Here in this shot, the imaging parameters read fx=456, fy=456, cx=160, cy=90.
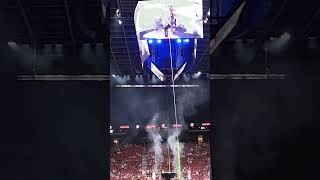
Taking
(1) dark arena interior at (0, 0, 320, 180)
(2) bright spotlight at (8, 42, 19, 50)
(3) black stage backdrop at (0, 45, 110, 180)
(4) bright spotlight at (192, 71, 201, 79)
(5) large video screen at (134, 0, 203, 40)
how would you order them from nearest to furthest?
(5) large video screen at (134, 0, 203, 40), (1) dark arena interior at (0, 0, 320, 180), (4) bright spotlight at (192, 71, 201, 79), (3) black stage backdrop at (0, 45, 110, 180), (2) bright spotlight at (8, 42, 19, 50)

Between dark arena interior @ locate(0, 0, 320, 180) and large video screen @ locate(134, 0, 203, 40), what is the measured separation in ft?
0.05

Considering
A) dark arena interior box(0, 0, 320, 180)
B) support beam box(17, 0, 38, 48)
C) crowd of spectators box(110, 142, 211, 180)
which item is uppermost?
support beam box(17, 0, 38, 48)

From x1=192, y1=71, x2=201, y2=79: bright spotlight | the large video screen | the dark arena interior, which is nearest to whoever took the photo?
the large video screen

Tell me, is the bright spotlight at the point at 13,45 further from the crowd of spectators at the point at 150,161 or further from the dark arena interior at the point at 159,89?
the crowd of spectators at the point at 150,161

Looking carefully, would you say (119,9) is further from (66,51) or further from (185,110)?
(185,110)

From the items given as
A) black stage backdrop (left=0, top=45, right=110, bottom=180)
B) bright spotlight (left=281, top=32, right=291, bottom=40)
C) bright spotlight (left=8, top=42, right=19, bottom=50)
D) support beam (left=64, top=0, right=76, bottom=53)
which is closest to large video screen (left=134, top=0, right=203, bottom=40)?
Result: support beam (left=64, top=0, right=76, bottom=53)

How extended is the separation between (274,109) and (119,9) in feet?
8.71

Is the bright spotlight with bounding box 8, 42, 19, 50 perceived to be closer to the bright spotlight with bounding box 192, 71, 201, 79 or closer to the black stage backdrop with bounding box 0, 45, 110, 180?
the black stage backdrop with bounding box 0, 45, 110, 180

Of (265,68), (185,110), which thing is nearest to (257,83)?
(265,68)

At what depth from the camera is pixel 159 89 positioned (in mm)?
6449

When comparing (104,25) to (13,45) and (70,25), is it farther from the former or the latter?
(13,45)

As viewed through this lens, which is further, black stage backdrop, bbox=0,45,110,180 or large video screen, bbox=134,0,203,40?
black stage backdrop, bbox=0,45,110,180

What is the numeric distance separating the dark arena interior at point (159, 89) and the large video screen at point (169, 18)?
1cm

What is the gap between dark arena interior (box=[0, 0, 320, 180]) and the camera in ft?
20.7
